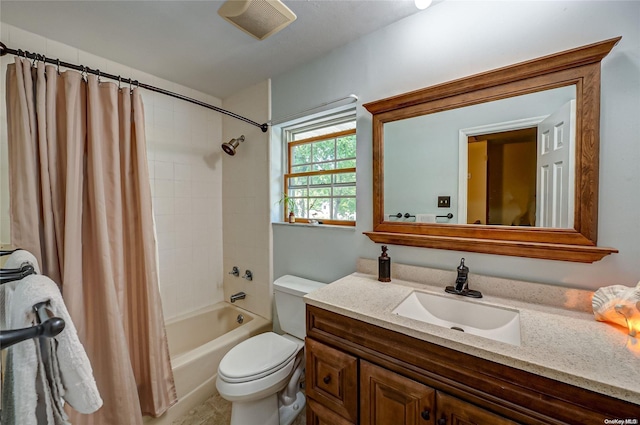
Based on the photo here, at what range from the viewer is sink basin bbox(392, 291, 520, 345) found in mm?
995

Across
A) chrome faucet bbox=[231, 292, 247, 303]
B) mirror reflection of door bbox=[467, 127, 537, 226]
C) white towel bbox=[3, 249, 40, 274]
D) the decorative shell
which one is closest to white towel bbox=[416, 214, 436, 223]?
mirror reflection of door bbox=[467, 127, 537, 226]

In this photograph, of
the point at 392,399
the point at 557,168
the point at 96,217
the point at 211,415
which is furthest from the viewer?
the point at 211,415

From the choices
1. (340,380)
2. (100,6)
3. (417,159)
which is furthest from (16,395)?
(100,6)

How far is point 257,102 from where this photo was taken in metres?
2.14

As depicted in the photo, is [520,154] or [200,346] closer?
[520,154]

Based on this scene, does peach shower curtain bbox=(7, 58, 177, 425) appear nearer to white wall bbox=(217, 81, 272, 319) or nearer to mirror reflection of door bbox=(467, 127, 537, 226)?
white wall bbox=(217, 81, 272, 319)

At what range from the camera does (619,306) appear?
83 cm

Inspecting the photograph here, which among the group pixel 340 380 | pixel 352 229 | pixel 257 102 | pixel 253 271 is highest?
pixel 257 102

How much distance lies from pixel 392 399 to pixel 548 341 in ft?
1.84

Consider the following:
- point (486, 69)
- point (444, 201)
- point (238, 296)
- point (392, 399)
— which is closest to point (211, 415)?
point (238, 296)

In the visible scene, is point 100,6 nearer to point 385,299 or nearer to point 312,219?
point 312,219

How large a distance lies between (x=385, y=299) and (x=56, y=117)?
1.89 m

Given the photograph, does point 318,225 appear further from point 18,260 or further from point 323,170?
point 18,260

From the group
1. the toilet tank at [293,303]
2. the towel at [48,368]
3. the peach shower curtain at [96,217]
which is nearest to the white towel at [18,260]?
the towel at [48,368]
